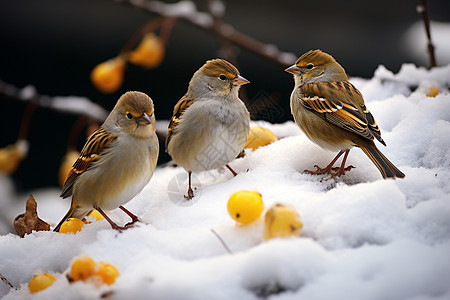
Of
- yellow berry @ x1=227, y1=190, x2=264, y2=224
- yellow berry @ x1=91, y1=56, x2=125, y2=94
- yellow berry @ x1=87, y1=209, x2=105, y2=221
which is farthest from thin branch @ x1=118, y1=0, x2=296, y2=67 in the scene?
yellow berry @ x1=227, y1=190, x2=264, y2=224

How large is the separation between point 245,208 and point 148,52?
1562 millimetres

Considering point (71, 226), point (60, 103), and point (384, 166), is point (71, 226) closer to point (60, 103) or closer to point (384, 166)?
point (384, 166)

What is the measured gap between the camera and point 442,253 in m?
1.04

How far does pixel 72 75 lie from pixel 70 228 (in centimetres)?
204

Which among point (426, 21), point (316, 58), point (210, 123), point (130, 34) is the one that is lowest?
point (130, 34)

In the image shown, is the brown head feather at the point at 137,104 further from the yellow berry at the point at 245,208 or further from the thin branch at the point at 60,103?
the thin branch at the point at 60,103

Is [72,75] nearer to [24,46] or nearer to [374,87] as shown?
[24,46]

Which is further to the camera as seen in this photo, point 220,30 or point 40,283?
point 220,30

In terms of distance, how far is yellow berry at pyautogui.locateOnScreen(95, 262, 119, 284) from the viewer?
3.51ft

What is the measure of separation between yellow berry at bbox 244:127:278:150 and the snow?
0.11 metres

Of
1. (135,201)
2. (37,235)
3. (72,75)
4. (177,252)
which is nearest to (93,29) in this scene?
(72,75)

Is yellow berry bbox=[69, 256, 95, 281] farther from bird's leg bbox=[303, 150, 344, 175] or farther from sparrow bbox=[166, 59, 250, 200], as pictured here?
bird's leg bbox=[303, 150, 344, 175]

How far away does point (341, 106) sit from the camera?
175 centimetres

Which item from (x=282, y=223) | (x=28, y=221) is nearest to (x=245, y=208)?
(x=282, y=223)
